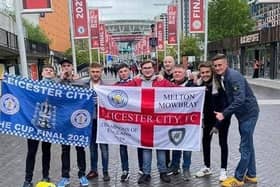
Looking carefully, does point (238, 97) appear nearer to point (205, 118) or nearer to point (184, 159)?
point (205, 118)

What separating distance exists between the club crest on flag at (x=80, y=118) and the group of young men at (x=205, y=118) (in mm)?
305

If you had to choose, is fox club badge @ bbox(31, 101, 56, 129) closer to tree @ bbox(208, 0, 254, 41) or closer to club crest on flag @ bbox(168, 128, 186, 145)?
club crest on flag @ bbox(168, 128, 186, 145)

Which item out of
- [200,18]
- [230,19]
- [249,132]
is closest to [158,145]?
[249,132]

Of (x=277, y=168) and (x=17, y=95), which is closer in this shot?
(x=17, y=95)

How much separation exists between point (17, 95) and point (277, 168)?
14.5 ft

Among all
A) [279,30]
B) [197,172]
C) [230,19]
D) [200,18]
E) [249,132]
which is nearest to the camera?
[249,132]

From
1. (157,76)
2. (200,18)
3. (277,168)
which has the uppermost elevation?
(200,18)

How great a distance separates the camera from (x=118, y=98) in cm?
722

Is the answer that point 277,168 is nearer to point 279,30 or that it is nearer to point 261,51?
point 279,30

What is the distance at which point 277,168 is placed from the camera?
7859mm

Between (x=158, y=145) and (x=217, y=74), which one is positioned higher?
(x=217, y=74)

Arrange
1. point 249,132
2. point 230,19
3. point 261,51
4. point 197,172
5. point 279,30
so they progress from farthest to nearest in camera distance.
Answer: point 230,19 < point 261,51 < point 279,30 < point 197,172 < point 249,132

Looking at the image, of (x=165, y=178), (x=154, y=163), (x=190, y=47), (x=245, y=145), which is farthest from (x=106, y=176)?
(x=190, y=47)

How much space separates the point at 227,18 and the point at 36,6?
147 feet
